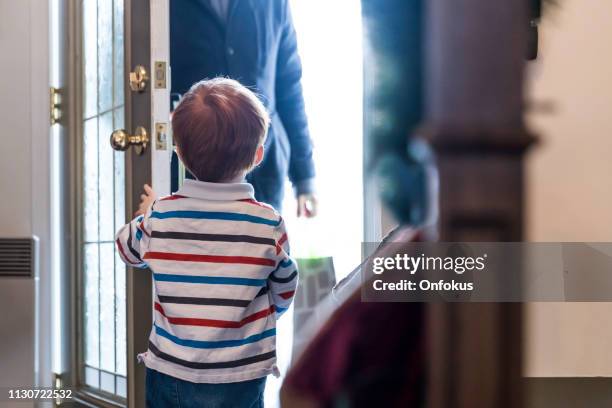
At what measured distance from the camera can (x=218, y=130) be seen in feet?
3.98

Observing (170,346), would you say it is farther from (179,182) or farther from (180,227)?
(179,182)

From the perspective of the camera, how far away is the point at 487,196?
44 cm

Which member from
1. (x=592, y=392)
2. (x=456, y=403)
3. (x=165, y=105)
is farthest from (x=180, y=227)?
(x=592, y=392)

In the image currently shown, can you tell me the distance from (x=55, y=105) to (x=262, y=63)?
0.68 meters

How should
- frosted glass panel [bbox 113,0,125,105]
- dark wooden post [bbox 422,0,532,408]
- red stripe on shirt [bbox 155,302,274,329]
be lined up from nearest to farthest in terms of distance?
dark wooden post [bbox 422,0,532,408], red stripe on shirt [bbox 155,302,274,329], frosted glass panel [bbox 113,0,125,105]

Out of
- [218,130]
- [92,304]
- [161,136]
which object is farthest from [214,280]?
[92,304]

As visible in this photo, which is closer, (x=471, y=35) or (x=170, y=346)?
(x=471, y=35)

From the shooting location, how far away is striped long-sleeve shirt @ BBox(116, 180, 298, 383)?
1.19 metres

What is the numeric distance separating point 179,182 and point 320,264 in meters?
0.60

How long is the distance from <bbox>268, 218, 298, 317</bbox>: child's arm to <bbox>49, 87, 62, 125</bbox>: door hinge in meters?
1.06

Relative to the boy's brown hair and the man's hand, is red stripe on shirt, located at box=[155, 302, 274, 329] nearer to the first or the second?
the boy's brown hair

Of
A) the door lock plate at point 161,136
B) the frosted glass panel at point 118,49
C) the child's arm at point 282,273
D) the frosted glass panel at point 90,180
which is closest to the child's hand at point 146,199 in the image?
the door lock plate at point 161,136

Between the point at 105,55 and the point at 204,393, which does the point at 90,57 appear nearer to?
the point at 105,55

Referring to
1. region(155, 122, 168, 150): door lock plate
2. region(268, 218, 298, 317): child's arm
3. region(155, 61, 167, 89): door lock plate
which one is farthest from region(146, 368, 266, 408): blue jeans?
region(155, 61, 167, 89): door lock plate
